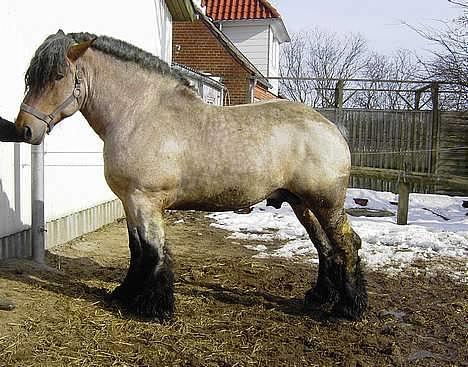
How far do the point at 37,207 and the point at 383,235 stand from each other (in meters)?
4.71

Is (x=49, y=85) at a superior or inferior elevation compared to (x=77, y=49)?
inferior

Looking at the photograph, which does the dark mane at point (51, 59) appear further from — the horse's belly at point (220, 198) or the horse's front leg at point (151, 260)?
the horse's belly at point (220, 198)

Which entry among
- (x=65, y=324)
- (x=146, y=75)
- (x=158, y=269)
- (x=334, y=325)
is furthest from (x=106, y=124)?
(x=334, y=325)

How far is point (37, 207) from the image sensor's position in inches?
213

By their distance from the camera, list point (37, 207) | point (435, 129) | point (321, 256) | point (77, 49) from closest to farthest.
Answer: point (77, 49), point (321, 256), point (37, 207), point (435, 129)

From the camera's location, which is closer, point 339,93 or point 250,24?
point 339,93

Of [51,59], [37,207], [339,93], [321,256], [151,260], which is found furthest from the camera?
[339,93]

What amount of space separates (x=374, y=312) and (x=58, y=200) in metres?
4.06

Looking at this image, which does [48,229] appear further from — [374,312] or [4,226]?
[374,312]

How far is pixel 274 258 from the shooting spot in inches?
254

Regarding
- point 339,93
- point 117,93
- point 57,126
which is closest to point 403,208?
point 339,93

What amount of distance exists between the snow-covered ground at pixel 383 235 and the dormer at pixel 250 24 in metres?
11.3

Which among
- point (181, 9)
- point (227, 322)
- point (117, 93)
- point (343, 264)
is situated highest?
point (181, 9)

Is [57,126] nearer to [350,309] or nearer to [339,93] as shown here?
[350,309]
